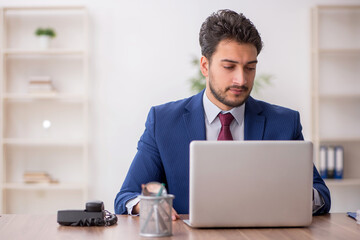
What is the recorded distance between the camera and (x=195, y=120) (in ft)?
7.35

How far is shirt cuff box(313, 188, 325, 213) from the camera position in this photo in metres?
1.94

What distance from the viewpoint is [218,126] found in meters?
2.25

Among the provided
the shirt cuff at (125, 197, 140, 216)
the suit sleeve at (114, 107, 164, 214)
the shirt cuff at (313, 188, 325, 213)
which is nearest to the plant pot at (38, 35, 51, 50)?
the suit sleeve at (114, 107, 164, 214)

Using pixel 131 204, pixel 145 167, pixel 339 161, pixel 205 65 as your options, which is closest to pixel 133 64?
pixel 339 161

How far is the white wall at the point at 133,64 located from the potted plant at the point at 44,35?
0.34 metres

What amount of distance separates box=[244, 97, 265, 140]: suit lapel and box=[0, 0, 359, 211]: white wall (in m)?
2.70

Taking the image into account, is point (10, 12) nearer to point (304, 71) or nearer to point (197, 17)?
point (197, 17)

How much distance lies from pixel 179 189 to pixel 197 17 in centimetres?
305

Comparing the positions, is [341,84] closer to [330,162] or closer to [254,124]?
[330,162]

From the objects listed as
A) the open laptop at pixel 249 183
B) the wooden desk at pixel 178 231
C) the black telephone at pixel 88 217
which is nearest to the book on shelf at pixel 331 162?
the wooden desk at pixel 178 231

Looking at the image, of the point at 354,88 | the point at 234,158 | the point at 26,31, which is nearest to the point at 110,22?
the point at 26,31

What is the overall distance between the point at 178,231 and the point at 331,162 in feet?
11.4

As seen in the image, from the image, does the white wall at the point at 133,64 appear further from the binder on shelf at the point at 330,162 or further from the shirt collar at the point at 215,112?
the shirt collar at the point at 215,112

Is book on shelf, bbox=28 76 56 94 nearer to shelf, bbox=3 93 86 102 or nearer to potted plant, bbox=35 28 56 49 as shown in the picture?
shelf, bbox=3 93 86 102
